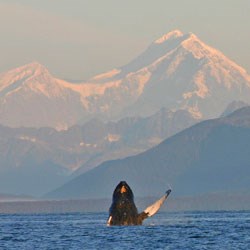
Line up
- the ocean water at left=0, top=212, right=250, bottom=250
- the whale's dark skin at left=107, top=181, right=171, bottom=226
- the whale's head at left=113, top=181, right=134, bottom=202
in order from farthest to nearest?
the whale's dark skin at left=107, top=181, right=171, bottom=226, the whale's head at left=113, top=181, right=134, bottom=202, the ocean water at left=0, top=212, right=250, bottom=250

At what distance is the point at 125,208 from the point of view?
119m

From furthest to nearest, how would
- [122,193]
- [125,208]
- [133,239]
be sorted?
1. [125,208]
2. [122,193]
3. [133,239]

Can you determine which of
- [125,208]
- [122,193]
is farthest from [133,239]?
[125,208]

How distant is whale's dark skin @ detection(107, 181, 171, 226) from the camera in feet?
382

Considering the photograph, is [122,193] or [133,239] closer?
[133,239]

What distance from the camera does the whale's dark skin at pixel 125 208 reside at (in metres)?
116

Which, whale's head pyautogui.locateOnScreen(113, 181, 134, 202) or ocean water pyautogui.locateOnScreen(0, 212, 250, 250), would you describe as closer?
ocean water pyautogui.locateOnScreen(0, 212, 250, 250)

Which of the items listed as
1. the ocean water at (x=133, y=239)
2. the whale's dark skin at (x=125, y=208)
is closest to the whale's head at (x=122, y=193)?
the whale's dark skin at (x=125, y=208)

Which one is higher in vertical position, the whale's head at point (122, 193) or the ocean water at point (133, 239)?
the whale's head at point (122, 193)

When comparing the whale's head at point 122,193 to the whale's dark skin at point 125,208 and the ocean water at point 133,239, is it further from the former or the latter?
the ocean water at point 133,239

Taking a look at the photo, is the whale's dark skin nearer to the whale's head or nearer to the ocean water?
the whale's head

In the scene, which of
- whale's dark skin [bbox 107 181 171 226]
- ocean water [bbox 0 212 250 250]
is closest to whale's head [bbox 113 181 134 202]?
whale's dark skin [bbox 107 181 171 226]

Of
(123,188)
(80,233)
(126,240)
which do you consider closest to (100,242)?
(126,240)

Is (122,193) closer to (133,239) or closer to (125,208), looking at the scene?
(125,208)
